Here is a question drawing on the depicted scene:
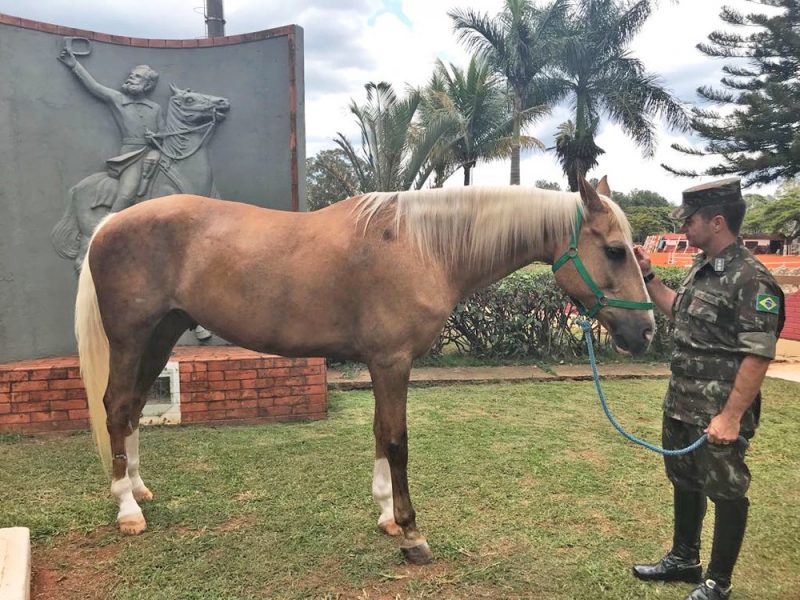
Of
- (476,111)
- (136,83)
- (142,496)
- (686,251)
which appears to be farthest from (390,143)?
(686,251)

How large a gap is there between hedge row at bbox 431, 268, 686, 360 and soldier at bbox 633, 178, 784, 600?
196 inches

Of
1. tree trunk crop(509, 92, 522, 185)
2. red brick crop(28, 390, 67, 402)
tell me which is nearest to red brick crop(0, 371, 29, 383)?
red brick crop(28, 390, 67, 402)

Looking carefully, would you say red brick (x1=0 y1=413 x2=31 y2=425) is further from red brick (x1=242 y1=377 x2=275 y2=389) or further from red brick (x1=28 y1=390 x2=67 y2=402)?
red brick (x1=242 y1=377 x2=275 y2=389)

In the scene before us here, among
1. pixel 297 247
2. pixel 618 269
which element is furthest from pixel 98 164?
pixel 618 269

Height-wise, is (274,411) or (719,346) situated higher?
(719,346)

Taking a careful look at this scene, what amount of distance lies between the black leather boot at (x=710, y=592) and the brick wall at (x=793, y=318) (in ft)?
28.2

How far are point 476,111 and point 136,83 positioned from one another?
1641cm

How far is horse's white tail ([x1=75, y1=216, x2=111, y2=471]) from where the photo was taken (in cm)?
312

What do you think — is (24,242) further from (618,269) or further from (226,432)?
(618,269)

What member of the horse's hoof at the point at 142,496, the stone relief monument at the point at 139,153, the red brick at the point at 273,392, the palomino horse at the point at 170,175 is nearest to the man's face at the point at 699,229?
the horse's hoof at the point at 142,496

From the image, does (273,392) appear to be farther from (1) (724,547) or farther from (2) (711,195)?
(2) (711,195)

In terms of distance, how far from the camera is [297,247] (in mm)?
2713

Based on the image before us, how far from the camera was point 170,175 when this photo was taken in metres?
5.12

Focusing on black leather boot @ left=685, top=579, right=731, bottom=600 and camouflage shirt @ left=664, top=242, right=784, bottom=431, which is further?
black leather boot @ left=685, top=579, right=731, bottom=600
